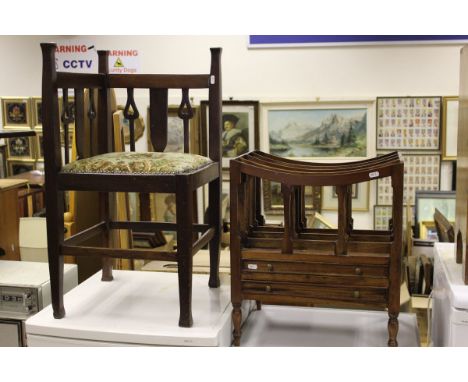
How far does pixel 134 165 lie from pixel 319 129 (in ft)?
8.04

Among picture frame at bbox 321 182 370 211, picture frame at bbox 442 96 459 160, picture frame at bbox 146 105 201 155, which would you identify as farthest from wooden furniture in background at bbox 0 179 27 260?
picture frame at bbox 442 96 459 160

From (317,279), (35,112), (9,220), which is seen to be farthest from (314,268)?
(35,112)

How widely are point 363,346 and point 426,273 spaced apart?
1.67 m

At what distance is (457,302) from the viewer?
1603 mm

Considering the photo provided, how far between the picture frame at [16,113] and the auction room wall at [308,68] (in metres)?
0.74

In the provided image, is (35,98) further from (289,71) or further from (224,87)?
(289,71)

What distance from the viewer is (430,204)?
392cm

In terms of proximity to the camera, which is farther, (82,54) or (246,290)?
(82,54)

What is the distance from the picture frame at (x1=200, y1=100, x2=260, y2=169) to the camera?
4133 millimetres

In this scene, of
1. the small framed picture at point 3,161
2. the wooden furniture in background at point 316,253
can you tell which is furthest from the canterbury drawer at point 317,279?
the small framed picture at point 3,161

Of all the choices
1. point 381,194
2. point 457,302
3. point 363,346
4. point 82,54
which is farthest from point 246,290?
point 82,54

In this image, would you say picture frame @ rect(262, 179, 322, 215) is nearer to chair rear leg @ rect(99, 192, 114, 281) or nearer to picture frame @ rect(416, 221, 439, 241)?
picture frame @ rect(416, 221, 439, 241)

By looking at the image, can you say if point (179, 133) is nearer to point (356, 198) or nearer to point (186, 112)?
point (356, 198)

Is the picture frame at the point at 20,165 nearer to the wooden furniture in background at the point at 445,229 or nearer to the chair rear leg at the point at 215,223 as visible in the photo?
the chair rear leg at the point at 215,223
